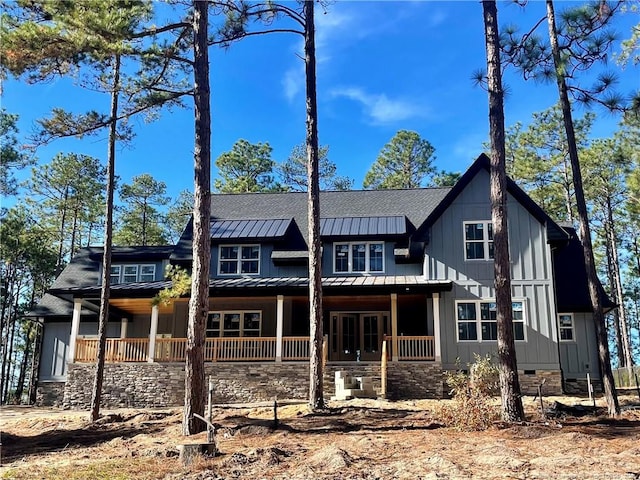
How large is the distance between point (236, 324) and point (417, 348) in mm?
6591

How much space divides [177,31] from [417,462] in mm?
9985

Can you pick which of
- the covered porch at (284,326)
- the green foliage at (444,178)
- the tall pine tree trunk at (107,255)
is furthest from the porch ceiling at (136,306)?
the green foliage at (444,178)

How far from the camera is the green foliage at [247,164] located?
37844mm

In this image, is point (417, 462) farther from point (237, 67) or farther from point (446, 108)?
point (446, 108)

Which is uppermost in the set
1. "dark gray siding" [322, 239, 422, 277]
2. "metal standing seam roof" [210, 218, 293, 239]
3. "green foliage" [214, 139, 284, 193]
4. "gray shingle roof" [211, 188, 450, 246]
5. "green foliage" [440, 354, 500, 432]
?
"green foliage" [214, 139, 284, 193]

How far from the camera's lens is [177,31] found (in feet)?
41.3

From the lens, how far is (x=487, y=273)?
1798 cm

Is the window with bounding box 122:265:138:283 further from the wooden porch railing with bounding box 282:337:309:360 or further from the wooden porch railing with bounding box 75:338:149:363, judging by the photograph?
the wooden porch railing with bounding box 282:337:309:360

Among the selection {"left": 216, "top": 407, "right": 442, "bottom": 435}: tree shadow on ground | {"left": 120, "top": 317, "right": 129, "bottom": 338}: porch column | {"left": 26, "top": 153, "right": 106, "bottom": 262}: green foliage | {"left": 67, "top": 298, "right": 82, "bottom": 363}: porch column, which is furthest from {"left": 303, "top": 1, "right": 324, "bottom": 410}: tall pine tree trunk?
{"left": 26, "top": 153, "right": 106, "bottom": 262}: green foliage

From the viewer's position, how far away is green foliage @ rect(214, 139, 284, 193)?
37844mm

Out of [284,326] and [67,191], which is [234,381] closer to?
[284,326]

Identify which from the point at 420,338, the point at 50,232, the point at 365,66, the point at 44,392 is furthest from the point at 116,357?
the point at 50,232

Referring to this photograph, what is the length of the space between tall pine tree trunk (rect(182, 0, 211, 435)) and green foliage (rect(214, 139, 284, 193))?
2640cm

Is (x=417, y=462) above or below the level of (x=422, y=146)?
below
